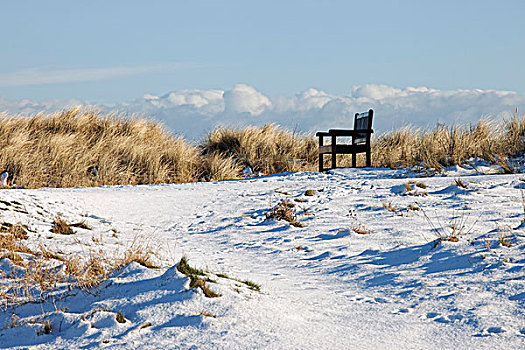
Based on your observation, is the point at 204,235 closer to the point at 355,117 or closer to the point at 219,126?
the point at 355,117

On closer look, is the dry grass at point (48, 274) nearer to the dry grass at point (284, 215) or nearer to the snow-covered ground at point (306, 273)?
the snow-covered ground at point (306, 273)

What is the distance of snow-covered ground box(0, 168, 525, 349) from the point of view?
3.04 meters

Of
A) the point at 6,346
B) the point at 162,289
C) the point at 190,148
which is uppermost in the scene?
the point at 190,148

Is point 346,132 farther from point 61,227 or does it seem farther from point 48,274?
point 48,274

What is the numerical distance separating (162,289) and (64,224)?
328 cm

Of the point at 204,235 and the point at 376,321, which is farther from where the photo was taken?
the point at 204,235

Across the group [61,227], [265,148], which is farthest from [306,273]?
[265,148]

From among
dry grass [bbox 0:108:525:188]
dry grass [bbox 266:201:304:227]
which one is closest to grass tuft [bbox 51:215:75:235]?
dry grass [bbox 266:201:304:227]

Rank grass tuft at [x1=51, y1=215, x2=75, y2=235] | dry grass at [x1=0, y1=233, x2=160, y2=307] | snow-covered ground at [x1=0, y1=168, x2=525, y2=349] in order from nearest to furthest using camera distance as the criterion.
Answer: snow-covered ground at [x1=0, y1=168, x2=525, y2=349] → dry grass at [x1=0, y1=233, x2=160, y2=307] → grass tuft at [x1=51, y1=215, x2=75, y2=235]

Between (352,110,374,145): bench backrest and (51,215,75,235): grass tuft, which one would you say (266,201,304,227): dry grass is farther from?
(352,110,374,145): bench backrest

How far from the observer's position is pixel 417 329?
311 centimetres

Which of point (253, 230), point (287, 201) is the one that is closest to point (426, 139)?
point (287, 201)

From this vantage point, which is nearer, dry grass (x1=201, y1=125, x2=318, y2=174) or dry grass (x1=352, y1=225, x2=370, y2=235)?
dry grass (x1=352, y1=225, x2=370, y2=235)

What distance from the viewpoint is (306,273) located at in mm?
4512
